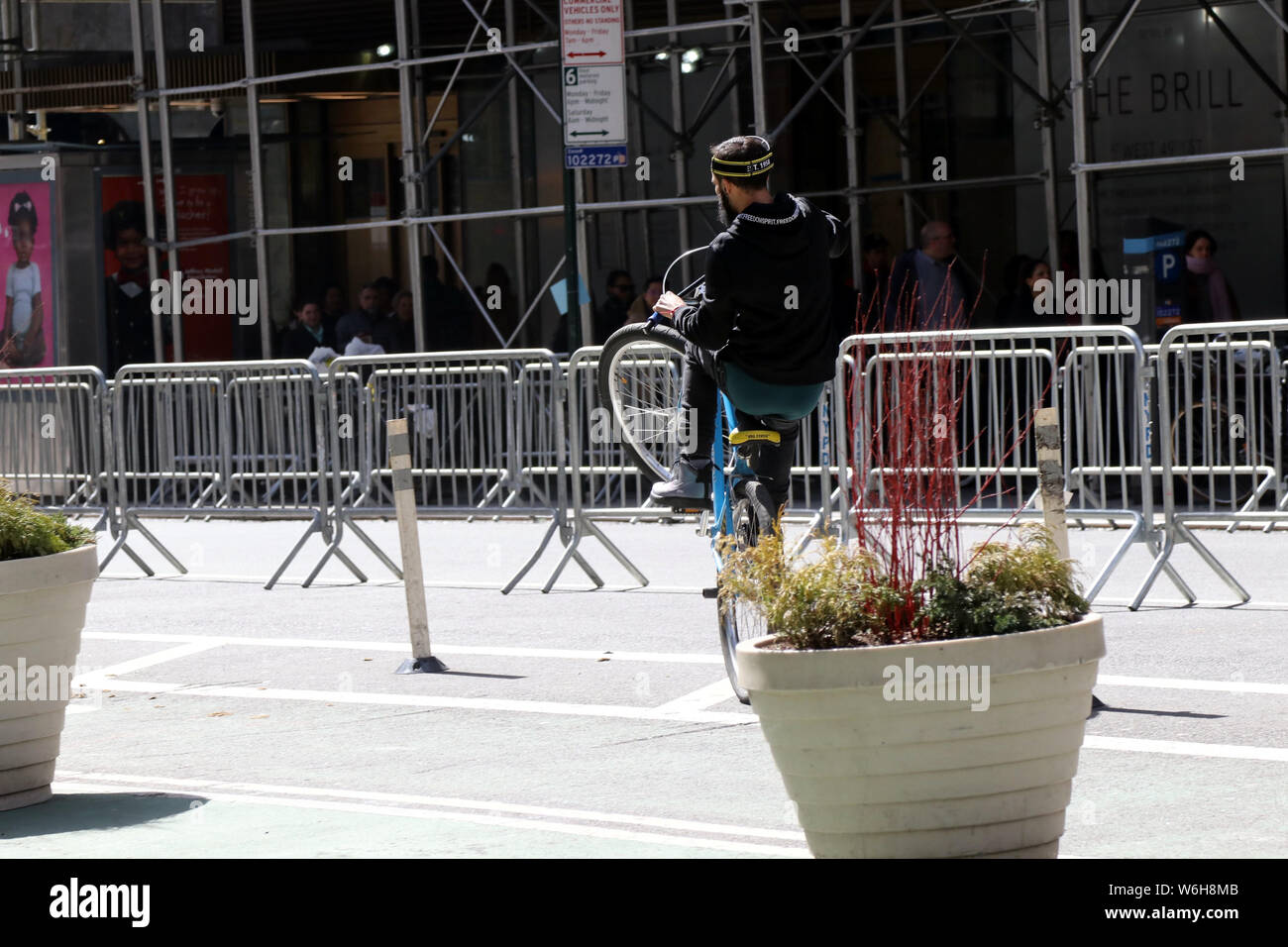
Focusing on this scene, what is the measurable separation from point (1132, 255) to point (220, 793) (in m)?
11.6

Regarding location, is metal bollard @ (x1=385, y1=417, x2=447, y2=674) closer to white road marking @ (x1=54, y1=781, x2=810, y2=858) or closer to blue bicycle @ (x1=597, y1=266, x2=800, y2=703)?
blue bicycle @ (x1=597, y1=266, x2=800, y2=703)

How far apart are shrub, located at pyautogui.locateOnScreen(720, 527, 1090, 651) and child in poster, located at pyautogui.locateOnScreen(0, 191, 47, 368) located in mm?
16516

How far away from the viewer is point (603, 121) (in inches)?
579

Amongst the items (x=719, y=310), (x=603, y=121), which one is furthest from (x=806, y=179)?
(x=719, y=310)

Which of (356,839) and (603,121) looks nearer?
(356,839)

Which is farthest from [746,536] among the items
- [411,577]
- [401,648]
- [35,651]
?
[401,648]

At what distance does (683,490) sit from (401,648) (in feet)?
6.81

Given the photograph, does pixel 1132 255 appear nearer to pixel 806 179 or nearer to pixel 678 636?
pixel 806 179

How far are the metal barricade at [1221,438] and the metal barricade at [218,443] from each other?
5122 mm

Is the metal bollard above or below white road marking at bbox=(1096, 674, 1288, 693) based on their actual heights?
above

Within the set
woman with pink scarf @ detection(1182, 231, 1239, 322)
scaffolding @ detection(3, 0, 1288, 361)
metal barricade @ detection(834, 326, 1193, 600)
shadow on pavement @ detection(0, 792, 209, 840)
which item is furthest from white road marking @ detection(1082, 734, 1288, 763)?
woman with pink scarf @ detection(1182, 231, 1239, 322)

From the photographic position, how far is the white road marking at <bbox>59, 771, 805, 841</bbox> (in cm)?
584

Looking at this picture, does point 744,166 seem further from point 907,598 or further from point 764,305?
point 907,598
